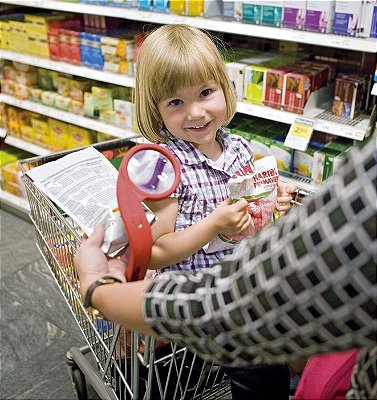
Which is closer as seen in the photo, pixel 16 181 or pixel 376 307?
pixel 376 307

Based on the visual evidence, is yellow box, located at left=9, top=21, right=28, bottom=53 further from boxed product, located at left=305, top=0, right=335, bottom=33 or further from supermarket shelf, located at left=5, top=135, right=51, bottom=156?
boxed product, located at left=305, top=0, right=335, bottom=33

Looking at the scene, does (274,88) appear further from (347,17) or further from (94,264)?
(94,264)

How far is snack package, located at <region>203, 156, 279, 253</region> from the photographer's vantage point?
1.30 meters

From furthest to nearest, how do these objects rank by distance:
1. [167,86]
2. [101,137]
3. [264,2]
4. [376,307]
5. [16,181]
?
1. [16,181]
2. [101,137]
3. [264,2]
4. [167,86]
5. [376,307]

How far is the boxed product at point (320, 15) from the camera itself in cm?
196

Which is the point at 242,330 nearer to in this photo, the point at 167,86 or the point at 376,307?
the point at 376,307

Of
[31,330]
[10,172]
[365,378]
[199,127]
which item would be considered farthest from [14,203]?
[365,378]

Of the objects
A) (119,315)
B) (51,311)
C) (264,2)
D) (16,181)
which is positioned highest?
(264,2)

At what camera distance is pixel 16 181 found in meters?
3.50

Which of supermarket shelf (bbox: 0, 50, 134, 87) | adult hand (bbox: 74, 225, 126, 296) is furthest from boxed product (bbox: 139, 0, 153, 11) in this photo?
adult hand (bbox: 74, 225, 126, 296)

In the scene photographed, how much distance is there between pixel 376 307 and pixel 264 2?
1793 mm

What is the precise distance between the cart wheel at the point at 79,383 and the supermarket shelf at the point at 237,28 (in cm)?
156

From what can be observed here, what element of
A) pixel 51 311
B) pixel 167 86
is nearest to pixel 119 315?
pixel 167 86

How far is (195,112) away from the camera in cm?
136
